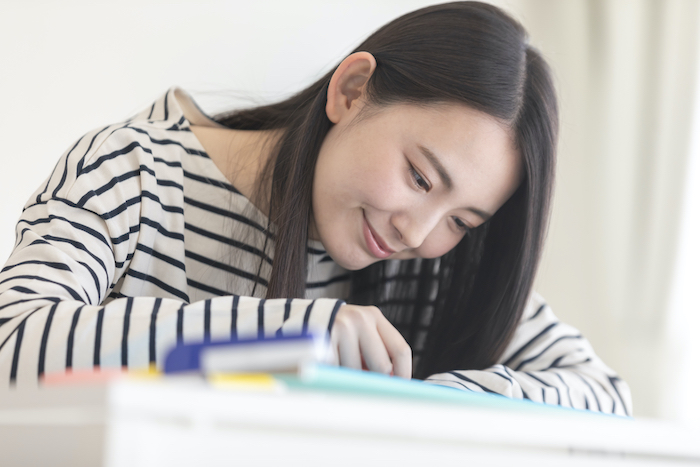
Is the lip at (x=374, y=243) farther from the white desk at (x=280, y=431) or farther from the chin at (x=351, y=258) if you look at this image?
the white desk at (x=280, y=431)

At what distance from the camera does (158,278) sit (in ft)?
2.60

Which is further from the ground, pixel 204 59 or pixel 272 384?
pixel 204 59

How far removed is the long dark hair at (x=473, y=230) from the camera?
746 mm

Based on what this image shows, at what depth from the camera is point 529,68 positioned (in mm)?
803

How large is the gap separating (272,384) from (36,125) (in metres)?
1.09

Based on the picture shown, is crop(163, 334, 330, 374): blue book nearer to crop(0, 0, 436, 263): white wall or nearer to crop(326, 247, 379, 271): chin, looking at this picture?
crop(326, 247, 379, 271): chin

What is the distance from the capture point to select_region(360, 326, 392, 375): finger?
429mm

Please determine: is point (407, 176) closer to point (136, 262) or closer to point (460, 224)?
point (460, 224)

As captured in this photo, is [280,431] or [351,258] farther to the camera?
[351,258]

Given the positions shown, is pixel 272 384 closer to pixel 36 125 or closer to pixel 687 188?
pixel 36 125

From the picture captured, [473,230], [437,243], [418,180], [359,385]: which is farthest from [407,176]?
[359,385]

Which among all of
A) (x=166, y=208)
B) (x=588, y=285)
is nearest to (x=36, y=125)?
(x=166, y=208)

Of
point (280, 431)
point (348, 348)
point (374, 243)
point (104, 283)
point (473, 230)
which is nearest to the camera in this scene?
point (280, 431)

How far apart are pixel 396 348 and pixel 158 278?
449 mm
